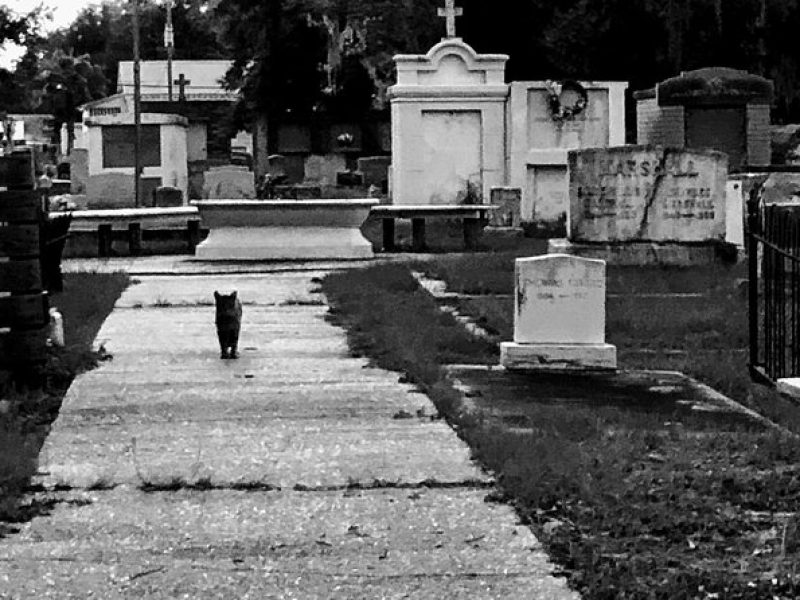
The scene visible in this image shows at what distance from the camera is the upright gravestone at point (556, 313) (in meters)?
10.6

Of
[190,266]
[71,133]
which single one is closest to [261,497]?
[190,266]

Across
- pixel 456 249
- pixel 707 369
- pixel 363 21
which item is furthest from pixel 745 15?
pixel 707 369

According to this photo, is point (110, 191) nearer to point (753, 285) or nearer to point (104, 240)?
point (104, 240)

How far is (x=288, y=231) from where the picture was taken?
2055cm

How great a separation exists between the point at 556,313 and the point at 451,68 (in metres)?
17.1

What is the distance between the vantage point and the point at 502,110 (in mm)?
26969

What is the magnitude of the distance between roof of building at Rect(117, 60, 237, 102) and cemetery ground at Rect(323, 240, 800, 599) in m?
73.7

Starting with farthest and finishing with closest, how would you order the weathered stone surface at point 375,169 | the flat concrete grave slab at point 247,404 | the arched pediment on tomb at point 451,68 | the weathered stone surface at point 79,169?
the weathered stone surface at point 375,169, the weathered stone surface at point 79,169, the arched pediment on tomb at point 451,68, the flat concrete grave slab at point 247,404

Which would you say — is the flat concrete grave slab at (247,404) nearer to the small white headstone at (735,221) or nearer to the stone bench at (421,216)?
the small white headstone at (735,221)

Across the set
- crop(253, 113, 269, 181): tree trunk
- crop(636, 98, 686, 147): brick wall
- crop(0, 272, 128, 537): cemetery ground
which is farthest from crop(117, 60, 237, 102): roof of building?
crop(0, 272, 128, 537): cemetery ground

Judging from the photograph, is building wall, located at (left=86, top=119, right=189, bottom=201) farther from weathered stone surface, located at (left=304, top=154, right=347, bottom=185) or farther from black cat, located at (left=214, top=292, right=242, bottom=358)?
black cat, located at (left=214, top=292, right=242, bottom=358)

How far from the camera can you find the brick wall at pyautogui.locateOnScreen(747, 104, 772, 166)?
86.8 feet

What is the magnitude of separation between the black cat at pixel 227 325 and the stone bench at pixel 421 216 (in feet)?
36.6

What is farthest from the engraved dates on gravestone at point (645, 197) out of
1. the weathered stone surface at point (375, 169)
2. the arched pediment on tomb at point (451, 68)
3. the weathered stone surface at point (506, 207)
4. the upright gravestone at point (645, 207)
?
the weathered stone surface at point (375, 169)
